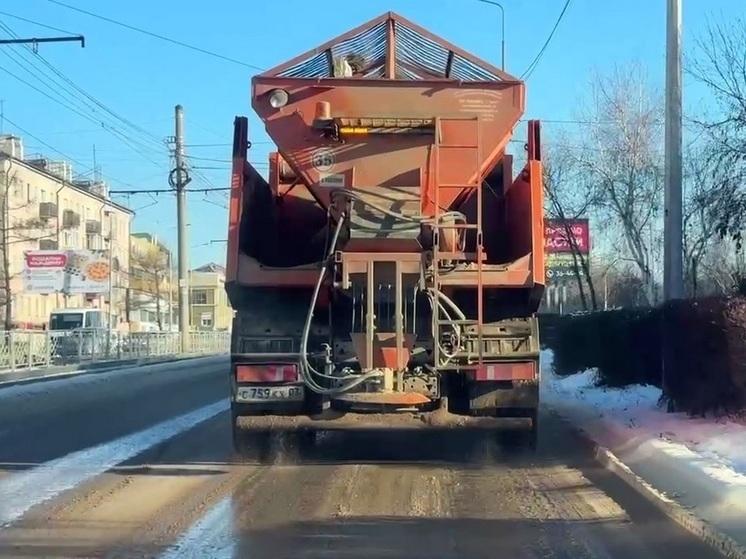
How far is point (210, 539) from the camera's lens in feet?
23.2

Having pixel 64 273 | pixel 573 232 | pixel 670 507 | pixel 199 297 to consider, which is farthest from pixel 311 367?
pixel 199 297

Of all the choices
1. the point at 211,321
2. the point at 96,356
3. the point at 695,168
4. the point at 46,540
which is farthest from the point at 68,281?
the point at 211,321

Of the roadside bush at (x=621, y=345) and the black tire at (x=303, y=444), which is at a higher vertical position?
the roadside bush at (x=621, y=345)

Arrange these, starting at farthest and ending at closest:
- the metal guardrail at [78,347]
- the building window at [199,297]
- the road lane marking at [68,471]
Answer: the building window at [199,297] < the metal guardrail at [78,347] < the road lane marking at [68,471]

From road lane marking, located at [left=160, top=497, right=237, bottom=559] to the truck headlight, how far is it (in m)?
4.22

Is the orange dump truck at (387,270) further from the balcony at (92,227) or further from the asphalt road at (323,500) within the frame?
the balcony at (92,227)

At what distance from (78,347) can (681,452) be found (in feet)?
91.7

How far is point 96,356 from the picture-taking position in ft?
121

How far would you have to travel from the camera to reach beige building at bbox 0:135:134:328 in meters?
56.0

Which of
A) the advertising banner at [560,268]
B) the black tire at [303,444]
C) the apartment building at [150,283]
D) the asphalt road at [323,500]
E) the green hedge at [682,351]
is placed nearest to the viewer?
the asphalt road at [323,500]

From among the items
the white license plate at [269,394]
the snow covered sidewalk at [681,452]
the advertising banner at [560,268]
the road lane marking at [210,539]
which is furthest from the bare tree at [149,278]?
the road lane marking at [210,539]

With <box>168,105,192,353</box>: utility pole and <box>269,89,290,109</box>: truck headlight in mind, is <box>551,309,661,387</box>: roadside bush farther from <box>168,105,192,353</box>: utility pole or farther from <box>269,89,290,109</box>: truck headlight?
<box>168,105,192,353</box>: utility pole

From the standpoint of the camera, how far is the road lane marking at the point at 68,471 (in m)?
8.45

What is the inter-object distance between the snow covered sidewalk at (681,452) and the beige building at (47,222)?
126 feet
